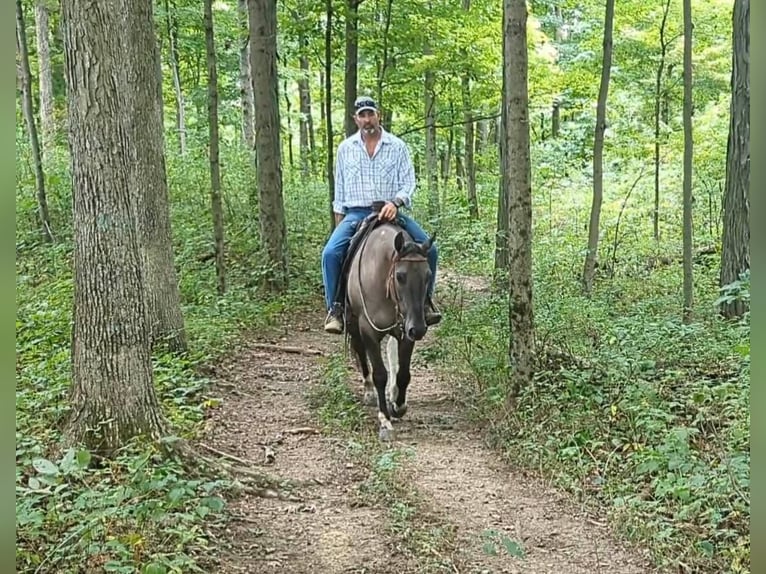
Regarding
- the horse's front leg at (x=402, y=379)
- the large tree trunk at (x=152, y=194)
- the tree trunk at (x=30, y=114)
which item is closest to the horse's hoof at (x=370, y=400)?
the horse's front leg at (x=402, y=379)

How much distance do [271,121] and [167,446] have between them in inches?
341

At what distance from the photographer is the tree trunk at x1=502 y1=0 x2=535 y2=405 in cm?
708

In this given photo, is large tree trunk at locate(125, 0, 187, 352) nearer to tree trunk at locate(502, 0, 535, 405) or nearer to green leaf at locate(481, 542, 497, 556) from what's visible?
tree trunk at locate(502, 0, 535, 405)

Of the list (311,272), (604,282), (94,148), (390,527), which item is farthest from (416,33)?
(390,527)

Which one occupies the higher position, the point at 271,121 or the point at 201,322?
the point at 271,121

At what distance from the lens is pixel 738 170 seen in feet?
32.9

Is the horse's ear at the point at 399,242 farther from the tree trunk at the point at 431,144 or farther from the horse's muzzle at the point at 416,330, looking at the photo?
the tree trunk at the point at 431,144

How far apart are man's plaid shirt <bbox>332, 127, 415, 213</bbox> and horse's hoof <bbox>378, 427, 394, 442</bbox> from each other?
2.59 m

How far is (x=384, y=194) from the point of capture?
28.6ft

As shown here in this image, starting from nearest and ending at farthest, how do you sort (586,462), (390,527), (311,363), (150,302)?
(390,527), (586,462), (150,302), (311,363)

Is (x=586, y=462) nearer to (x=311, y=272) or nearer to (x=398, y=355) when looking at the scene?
(x=398, y=355)

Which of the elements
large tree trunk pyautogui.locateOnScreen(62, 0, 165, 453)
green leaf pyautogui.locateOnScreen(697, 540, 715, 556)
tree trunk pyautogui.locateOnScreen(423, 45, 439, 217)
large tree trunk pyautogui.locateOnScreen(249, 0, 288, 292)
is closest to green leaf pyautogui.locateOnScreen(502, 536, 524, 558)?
green leaf pyautogui.locateOnScreen(697, 540, 715, 556)

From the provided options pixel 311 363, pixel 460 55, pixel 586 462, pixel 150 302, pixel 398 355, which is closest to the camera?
pixel 586 462

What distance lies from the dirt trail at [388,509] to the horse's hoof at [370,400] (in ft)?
1.16
